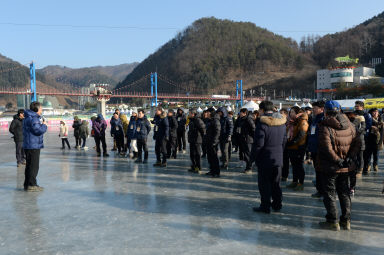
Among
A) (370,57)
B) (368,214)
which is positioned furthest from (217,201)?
(370,57)

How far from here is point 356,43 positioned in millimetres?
143875

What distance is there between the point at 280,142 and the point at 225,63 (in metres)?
175

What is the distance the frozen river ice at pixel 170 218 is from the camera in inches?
146

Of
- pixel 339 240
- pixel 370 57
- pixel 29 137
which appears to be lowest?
pixel 339 240

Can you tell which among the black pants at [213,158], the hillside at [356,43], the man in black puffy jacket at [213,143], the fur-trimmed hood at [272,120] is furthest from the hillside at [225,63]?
the fur-trimmed hood at [272,120]

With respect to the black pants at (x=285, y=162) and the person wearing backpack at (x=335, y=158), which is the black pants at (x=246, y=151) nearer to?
the black pants at (x=285, y=162)

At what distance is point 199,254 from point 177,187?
10.2ft

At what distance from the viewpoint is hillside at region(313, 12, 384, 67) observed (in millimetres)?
135125

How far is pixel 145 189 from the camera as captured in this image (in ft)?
21.0

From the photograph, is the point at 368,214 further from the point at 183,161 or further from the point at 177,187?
the point at 183,161

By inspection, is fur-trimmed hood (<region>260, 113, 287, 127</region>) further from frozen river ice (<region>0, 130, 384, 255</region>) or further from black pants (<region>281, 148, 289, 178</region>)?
black pants (<region>281, 148, 289, 178</region>)

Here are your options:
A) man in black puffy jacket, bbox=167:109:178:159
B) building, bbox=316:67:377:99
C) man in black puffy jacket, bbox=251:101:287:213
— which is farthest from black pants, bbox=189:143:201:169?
building, bbox=316:67:377:99

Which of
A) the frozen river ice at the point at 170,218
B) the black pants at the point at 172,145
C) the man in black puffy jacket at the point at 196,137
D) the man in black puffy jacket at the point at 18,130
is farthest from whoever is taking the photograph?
the black pants at the point at 172,145

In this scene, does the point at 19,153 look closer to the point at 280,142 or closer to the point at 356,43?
the point at 280,142
